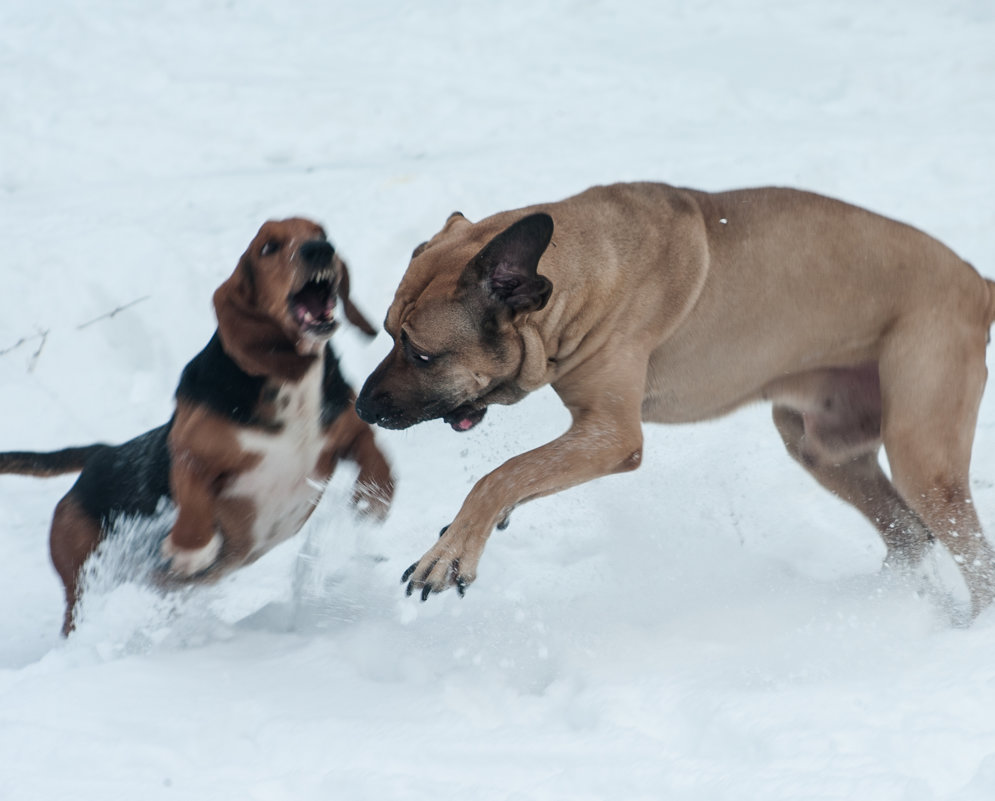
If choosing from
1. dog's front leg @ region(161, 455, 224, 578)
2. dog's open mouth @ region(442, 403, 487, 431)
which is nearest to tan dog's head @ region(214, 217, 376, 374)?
dog's front leg @ region(161, 455, 224, 578)

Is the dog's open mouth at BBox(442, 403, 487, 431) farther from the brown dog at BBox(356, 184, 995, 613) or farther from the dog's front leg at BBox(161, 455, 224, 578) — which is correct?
the dog's front leg at BBox(161, 455, 224, 578)

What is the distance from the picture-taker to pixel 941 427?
4176 mm

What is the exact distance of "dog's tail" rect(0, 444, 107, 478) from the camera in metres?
4.36

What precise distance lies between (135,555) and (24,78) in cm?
585

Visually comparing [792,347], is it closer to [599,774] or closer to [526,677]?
[526,677]

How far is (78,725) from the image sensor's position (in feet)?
Result: 10.7

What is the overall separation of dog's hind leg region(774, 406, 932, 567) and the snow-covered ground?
259 mm

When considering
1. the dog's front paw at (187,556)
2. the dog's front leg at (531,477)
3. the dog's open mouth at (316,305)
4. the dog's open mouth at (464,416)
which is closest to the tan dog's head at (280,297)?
the dog's open mouth at (316,305)

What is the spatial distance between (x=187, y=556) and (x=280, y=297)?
0.97 m

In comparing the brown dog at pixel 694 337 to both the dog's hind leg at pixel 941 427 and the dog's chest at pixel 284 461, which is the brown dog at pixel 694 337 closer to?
the dog's hind leg at pixel 941 427

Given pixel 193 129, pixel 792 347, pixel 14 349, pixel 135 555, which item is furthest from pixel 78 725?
pixel 193 129

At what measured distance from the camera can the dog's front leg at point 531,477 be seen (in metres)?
3.62

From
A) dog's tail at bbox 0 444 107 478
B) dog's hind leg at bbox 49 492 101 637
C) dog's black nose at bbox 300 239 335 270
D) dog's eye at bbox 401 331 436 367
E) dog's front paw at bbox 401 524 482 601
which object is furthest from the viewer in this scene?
dog's tail at bbox 0 444 107 478

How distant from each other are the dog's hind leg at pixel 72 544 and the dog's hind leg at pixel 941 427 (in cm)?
306
